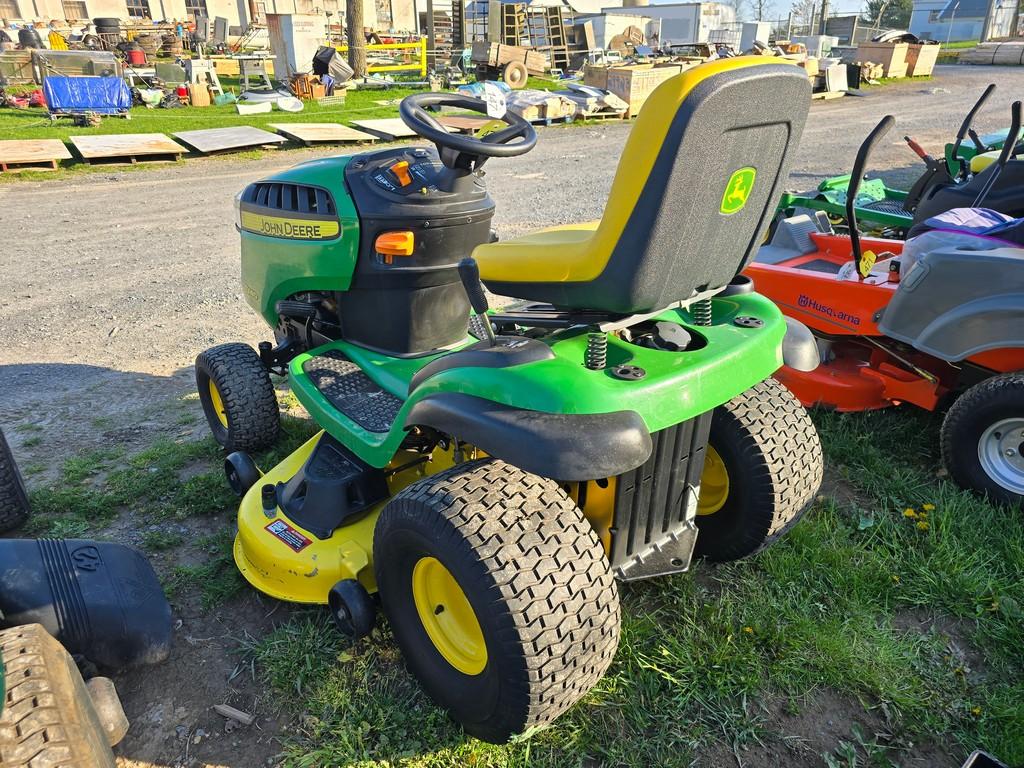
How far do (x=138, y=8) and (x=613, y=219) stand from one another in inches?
1787

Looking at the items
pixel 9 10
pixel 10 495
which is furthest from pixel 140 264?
pixel 9 10

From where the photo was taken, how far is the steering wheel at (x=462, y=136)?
233 cm

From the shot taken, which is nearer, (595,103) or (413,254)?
(413,254)

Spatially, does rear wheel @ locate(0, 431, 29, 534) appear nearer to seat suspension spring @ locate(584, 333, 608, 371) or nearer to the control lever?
the control lever

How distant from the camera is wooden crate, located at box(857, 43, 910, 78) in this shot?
69.5 ft

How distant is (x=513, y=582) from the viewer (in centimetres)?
163

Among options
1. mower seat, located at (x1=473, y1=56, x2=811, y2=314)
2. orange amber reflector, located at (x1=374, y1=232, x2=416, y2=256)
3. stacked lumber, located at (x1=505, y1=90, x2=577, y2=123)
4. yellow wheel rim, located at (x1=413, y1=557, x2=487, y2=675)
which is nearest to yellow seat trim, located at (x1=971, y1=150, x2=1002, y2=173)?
mower seat, located at (x1=473, y1=56, x2=811, y2=314)

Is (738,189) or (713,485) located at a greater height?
(738,189)

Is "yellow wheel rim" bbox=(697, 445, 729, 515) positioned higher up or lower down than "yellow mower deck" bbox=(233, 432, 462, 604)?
higher up

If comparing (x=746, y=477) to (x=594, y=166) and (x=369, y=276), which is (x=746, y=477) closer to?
(x=369, y=276)

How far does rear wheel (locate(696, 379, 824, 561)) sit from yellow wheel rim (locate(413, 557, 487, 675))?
2.67 feet

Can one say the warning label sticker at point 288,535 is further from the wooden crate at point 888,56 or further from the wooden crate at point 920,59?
the wooden crate at point 920,59

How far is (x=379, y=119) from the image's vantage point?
12641 millimetres

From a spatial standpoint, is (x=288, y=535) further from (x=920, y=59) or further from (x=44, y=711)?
(x=920, y=59)
